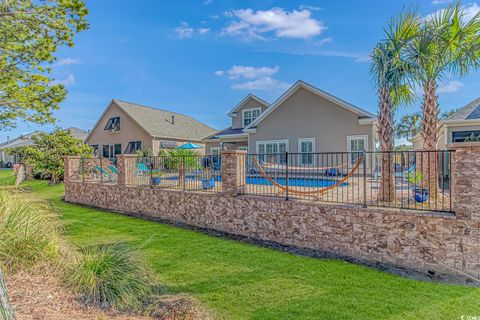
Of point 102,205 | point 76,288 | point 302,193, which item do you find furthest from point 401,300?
point 102,205

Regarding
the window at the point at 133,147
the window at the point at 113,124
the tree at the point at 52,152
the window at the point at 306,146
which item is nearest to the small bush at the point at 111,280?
the window at the point at 306,146

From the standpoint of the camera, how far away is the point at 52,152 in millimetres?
19656

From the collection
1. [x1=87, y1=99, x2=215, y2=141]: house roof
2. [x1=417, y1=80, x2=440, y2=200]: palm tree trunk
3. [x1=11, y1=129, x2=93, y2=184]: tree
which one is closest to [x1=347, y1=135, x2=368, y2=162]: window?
[x1=417, y1=80, x2=440, y2=200]: palm tree trunk

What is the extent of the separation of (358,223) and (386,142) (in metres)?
2.83

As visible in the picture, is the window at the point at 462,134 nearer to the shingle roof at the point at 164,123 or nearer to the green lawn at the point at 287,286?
the green lawn at the point at 287,286

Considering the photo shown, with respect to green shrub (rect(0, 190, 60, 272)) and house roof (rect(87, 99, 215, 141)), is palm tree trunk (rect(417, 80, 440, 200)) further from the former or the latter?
house roof (rect(87, 99, 215, 141))

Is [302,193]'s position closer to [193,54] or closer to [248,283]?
[248,283]

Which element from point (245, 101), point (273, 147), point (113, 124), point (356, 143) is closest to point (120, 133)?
point (113, 124)

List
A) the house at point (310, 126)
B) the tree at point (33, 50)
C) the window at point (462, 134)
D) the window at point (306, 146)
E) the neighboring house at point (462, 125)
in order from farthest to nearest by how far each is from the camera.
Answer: the window at point (306, 146), the house at point (310, 126), the window at point (462, 134), the neighboring house at point (462, 125), the tree at point (33, 50)

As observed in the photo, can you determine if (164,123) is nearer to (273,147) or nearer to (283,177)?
(273,147)

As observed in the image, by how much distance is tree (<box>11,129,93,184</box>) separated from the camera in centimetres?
1939

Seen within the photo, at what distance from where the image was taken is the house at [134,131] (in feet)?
84.9

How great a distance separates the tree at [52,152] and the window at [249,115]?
43.9 ft

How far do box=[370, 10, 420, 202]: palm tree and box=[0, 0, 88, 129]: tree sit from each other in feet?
29.3
